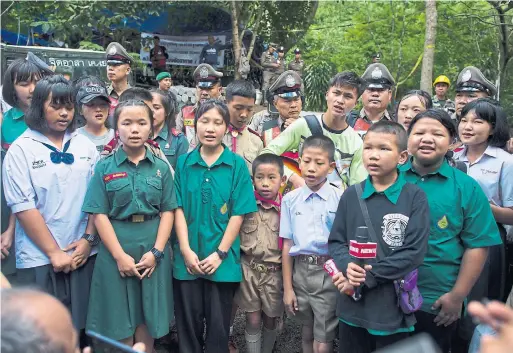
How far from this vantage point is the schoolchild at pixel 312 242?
3373 millimetres

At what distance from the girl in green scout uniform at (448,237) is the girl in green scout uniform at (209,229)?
45.4 inches

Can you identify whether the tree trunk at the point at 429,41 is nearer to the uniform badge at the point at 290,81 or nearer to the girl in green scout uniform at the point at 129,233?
the uniform badge at the point at 290,81

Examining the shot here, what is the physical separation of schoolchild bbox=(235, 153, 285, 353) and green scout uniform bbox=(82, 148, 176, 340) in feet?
2.03

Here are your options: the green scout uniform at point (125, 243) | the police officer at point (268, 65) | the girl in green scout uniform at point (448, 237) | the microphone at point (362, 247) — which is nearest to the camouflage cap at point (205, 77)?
the green scout uniform at point (125, 243)

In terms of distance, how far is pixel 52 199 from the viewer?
323 centimetres

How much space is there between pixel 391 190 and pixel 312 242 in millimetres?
678

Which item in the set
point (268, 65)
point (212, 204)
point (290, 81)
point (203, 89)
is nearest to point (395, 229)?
point (212, 204)

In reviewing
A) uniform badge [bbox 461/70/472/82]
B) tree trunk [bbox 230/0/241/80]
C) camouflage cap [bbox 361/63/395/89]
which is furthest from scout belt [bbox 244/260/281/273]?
Answer: tree trunk [bbox 230/0/241/80]

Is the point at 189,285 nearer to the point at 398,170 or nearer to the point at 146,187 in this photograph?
the point at 146,187

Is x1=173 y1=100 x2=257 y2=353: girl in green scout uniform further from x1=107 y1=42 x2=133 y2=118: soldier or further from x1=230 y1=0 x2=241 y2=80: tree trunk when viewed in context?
x1=230 y1=0 x2=241 y2=80: tree trunk

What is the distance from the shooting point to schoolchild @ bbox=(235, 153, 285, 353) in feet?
11.9

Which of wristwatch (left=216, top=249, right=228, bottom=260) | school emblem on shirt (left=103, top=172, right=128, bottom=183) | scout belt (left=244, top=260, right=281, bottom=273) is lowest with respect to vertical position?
scout belt (left=244, top=260, right=281, bottom=273)

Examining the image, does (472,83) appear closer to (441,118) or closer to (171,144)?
(441,118)

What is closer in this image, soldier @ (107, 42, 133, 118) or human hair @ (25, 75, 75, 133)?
human hair @ (25, 75, 75, 133)
